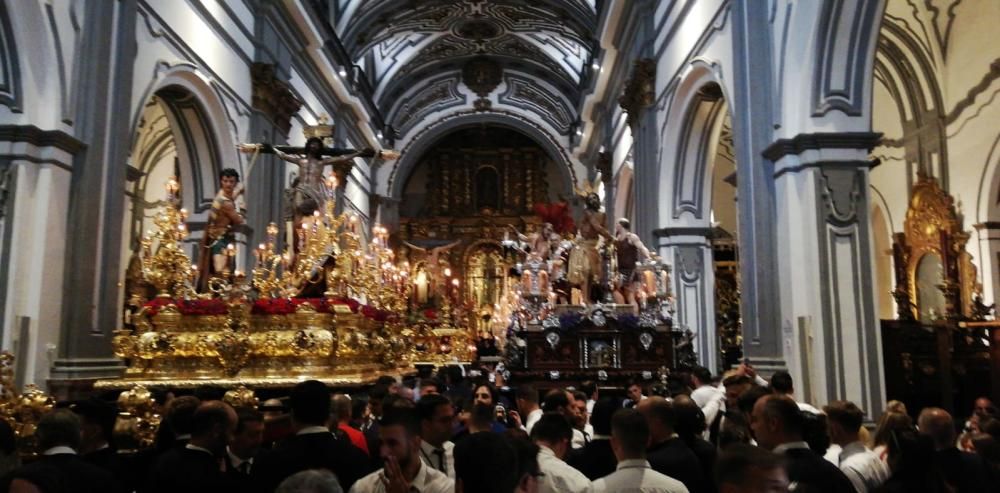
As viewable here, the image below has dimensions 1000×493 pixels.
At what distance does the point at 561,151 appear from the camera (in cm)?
2911

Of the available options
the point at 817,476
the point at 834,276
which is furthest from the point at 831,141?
the point at 817,476

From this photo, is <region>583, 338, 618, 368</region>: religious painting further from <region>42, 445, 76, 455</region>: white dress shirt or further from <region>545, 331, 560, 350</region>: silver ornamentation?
<region>42, 445, 76, 455</region>: white dress shirt

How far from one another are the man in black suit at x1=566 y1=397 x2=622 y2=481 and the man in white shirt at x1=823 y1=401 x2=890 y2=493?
0.98 metres

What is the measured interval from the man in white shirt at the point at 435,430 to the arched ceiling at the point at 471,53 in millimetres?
18321

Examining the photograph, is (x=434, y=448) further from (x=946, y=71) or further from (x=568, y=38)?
(x=568, y=38)

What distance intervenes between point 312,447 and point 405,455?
1.99 ft

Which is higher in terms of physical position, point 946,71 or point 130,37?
point 946,71

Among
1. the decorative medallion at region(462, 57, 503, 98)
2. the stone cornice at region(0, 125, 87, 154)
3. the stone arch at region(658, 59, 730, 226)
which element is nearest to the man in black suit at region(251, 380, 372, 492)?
the stone cornice at region(0, 125, 87, 154)

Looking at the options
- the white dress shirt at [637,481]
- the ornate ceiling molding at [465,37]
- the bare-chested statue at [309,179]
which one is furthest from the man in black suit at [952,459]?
the ornate ceiling molding at [465,37]

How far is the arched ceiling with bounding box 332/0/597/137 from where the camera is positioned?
22.2 metres

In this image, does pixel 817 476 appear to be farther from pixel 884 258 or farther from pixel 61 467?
pixel 884 258

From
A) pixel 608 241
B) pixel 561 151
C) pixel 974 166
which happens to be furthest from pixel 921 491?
pixel 561 151

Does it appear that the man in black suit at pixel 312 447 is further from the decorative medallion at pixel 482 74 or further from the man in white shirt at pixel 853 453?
the decorative medallion at pixel 482 74

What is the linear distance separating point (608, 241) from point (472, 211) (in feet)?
63.0
